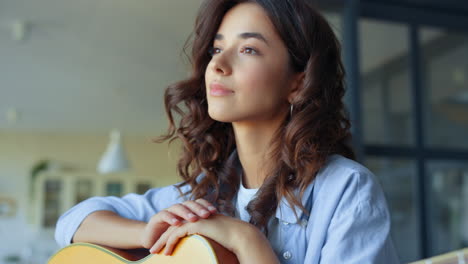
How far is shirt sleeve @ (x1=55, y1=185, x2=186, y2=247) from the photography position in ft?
3.31

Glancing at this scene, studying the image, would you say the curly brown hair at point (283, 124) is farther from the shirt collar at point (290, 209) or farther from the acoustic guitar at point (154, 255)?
the acoustic guitar at point (154, 255)

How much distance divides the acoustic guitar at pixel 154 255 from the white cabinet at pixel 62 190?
612 cm

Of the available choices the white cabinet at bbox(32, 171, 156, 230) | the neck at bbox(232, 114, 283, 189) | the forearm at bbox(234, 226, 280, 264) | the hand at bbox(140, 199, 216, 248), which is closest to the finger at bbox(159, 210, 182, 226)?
the hand at bbox(140, 199, 216, 248)

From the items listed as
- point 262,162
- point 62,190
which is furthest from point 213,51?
point 62,190

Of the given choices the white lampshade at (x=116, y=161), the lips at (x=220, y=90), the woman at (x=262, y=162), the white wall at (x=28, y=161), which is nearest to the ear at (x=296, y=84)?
the woman at (x=262, y=162)

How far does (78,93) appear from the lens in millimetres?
4906

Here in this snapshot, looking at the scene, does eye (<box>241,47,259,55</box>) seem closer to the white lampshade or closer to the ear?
the ear

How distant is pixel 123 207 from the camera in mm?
1030

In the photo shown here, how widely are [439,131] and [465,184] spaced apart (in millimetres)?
275

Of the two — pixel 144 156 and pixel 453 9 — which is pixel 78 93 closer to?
pixel 144 156

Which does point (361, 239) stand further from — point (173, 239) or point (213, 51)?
point (213, 51)

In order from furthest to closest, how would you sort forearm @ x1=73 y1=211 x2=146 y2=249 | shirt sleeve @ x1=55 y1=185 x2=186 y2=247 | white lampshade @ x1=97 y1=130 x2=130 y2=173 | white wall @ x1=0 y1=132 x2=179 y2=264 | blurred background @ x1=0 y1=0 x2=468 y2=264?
white wall @ x1=0 y1=132 x2=179 y2=264 < white lampshade @ x1=97 y1=130 x2=130 y2=173 < blurred background @ x1=0 y1=0 x2=468 y2=264 < shirt sleeve @ x1=55 y1=185 x2=186 y2=247 < forearm @ x1=73 y1=211 x2=146 y2=249

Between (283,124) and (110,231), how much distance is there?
1.22ft

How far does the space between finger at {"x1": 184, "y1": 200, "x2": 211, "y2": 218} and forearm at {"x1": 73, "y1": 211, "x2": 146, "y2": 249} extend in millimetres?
163
